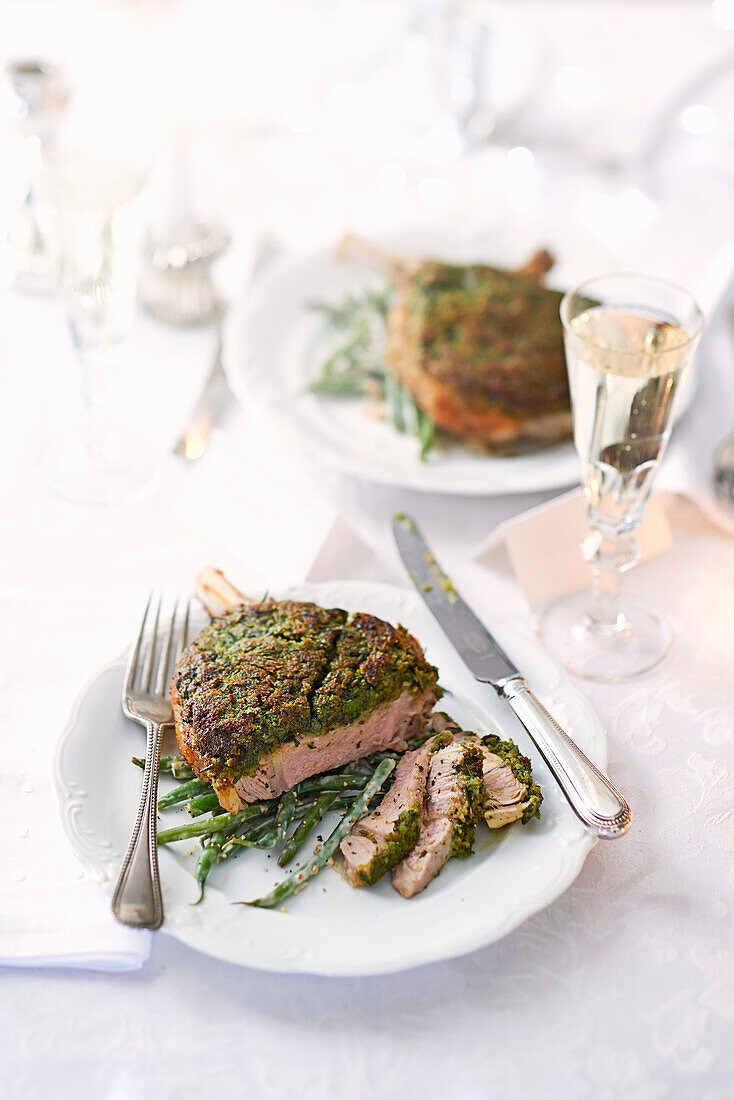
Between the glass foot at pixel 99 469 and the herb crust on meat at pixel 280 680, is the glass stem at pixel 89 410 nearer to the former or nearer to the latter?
the glass foot at pixel 99 469

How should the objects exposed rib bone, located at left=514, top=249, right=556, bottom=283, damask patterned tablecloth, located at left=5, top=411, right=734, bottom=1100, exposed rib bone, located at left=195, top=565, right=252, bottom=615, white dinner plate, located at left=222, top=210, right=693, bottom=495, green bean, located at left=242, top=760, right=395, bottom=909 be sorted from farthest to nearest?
exposed rib bone, located at left=514, top=249, right=556, bottom=283
white dinner plate, located at left=222, top=210, right=693, bottom=495
exposed rib bone, located at left=195, top=565, right=252, bottom=615
green bean, located at left=242, top=760, right=395, bottom=909
damask patterned tablecloth, located at left=5, top=411, right=734, bottom=1100

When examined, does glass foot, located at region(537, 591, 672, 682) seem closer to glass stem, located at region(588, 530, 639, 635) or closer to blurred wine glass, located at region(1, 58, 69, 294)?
glass stem, located at region(588, 530, 639, 635)

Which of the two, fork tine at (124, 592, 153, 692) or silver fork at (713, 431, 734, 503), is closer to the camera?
fork tine at (124, 592, 153, 692)

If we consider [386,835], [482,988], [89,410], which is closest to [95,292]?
[89,410]

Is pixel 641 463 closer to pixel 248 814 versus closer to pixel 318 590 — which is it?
pixel 318 590

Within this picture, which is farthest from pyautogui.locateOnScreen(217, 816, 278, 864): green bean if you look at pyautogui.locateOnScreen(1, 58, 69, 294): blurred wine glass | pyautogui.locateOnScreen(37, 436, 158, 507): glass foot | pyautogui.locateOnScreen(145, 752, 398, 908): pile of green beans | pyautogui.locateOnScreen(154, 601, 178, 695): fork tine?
pyautogui.locateOnScreen(1, 58, 69, 294): blurred wine glass

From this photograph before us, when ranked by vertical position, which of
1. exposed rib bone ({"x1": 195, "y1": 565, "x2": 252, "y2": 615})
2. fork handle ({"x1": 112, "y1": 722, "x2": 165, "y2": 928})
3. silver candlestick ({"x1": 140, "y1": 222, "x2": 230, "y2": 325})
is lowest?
fork handle ({"x1": 112, "y1": 722, "x2": 165, "y2": 928})

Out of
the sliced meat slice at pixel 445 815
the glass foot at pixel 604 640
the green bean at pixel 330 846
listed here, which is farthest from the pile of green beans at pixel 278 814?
the glass foot at pixel 604 640
